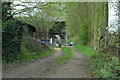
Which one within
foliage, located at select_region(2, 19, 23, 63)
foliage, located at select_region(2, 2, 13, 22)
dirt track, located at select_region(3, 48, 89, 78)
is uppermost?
foliage, located at select_region(2, 2, 13, 22)

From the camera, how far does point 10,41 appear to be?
780cm

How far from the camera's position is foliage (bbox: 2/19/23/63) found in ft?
25.3

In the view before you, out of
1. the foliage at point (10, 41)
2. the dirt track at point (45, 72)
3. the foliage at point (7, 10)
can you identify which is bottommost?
the dirt track at point (45, 72)

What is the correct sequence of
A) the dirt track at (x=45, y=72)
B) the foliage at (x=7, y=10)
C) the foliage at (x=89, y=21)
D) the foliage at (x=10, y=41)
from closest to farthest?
the dirt track at (x=45, y=72)
the foliage at (x=10, y=41)
the foliage at (x=7, y=10)
the foliage at (x=89, y=21)

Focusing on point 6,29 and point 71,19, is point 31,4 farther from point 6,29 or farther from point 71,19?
point 71,19

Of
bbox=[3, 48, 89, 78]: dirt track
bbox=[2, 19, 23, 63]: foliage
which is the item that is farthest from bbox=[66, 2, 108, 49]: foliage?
bbox=[2, 19, 23, 63]: foliage

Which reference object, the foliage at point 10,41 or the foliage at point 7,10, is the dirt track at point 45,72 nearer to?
the foliage at point 10,41

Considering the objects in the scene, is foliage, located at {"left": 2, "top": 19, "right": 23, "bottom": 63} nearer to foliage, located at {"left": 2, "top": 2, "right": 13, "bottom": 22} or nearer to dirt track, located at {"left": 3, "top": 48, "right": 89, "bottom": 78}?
dirt track, located at {"left": 3, "top": 48, "right": 89, "bottom": 78}


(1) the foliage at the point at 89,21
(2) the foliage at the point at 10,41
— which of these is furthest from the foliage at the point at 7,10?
(1) the foliage at the point at 89,21

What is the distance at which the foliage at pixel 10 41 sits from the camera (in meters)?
7.70

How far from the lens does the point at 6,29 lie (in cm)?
782

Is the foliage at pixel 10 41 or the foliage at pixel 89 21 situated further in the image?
the foliage at pixel 89 21

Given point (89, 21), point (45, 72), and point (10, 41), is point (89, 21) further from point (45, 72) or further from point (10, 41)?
point (45, 72)

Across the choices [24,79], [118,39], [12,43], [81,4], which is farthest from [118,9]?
[81,4]
